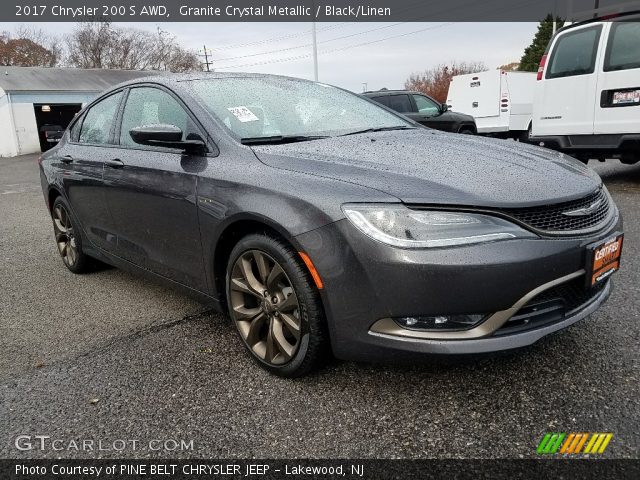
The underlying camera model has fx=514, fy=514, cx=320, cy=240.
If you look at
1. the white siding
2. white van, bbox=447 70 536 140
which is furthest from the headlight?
the white siding

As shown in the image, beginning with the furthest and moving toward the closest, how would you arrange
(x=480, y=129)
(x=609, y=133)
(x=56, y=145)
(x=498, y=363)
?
(x=480, y=129), (x=609, y=133), (x=56, y=145), (x=498, y=363)

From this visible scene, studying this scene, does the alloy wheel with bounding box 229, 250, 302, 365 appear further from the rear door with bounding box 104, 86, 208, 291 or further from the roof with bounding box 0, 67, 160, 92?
the roof with bounding box 0, 67, 160, 92

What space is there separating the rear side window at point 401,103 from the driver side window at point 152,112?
342 inches

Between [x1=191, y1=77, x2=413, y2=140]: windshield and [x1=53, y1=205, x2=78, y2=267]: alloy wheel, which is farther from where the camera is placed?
[x1=53, y1=205, x2=78, y2=267]: alloy wheel

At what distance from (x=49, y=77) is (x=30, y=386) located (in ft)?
108

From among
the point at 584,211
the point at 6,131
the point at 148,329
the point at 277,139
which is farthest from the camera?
the point at 6,131

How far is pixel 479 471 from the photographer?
1815mm

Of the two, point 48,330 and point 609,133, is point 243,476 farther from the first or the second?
point 609,133

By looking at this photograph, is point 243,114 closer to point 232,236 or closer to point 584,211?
point 232,236

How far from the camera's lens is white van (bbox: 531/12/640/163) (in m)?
6.20

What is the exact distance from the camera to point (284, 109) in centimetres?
306

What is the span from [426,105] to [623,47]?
5912mm

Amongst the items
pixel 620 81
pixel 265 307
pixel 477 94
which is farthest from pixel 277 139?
pixel 477 94

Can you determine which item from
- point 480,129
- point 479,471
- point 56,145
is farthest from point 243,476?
point 480,129
